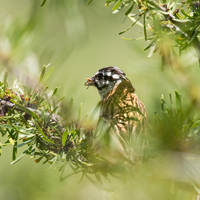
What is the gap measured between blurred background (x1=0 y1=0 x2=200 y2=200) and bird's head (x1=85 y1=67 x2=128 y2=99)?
66 cm

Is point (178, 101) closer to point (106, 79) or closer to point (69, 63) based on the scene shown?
point (69, 63)

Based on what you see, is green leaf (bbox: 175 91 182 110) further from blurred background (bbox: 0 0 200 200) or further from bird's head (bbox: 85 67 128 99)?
bird's head (bbox: 85 67 128 99)

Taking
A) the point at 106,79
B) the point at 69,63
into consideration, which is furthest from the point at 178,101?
the point at 106,79

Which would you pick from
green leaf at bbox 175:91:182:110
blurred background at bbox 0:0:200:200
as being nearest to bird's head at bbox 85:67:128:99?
blurred background at bbox 0:0:200:200

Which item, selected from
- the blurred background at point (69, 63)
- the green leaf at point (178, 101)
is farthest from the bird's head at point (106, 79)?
the green leaf at point (178, 101)

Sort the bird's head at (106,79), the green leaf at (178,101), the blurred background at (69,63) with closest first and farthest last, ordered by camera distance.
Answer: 1. the blurred background at (69,63)
2. the green leaf at (178,101)
3. the bird's head at (106,79)

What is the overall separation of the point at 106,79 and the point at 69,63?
1.08 m

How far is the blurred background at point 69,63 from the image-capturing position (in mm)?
771

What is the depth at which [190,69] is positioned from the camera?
3.59 ft

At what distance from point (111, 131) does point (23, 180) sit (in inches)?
20.1

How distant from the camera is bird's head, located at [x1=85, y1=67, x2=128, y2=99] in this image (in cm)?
196

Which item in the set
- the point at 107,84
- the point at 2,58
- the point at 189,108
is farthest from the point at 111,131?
the point at 107,84

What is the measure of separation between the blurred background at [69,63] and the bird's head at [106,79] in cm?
66

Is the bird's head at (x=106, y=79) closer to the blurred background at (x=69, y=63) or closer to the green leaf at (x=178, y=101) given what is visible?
the blurred background at (x=69, y=63)
